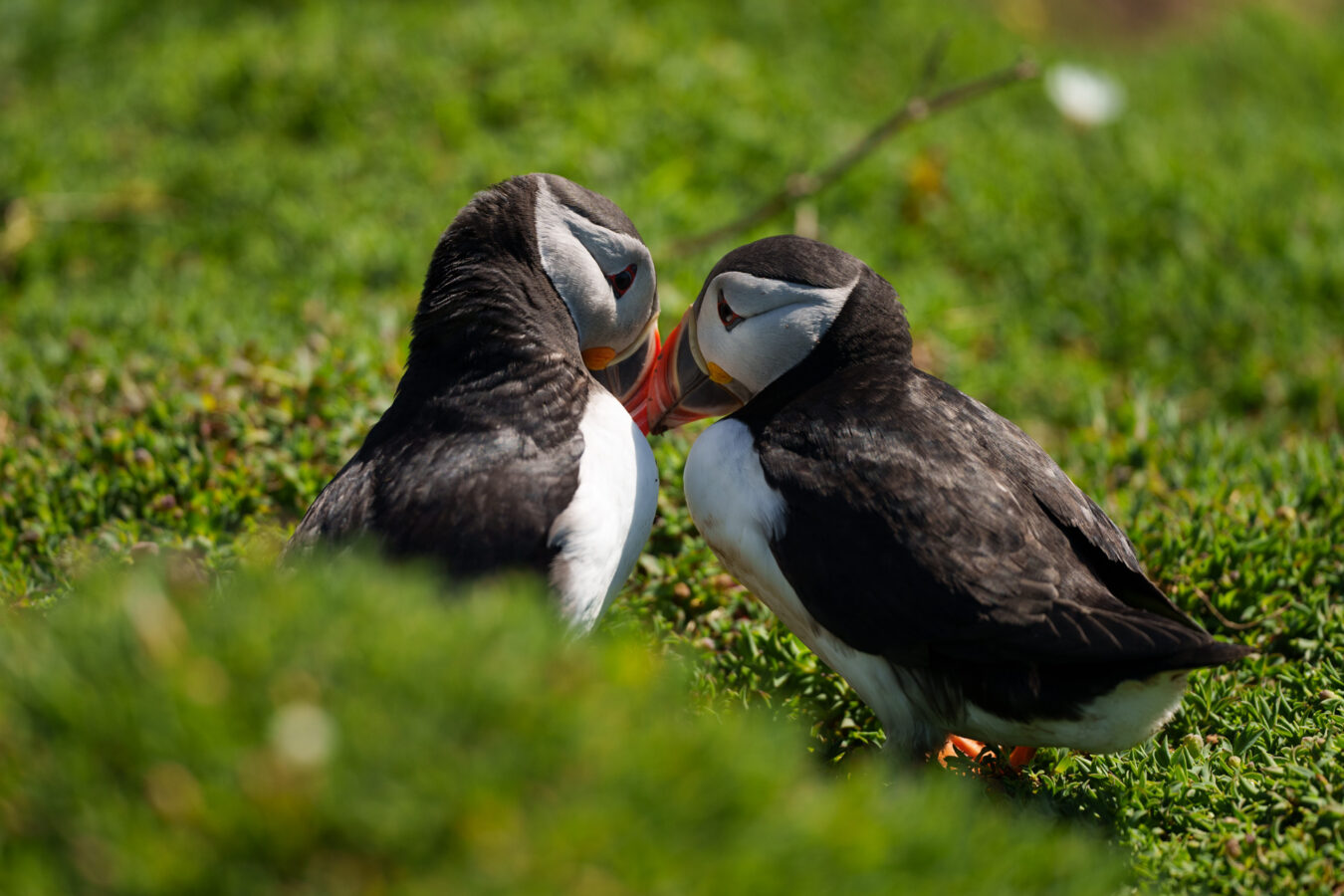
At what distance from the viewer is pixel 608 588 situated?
3.10 metres

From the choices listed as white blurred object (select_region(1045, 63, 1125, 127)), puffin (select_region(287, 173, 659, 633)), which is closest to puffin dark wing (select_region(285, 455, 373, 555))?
puffin (select_region(287, 173, 659, 633))

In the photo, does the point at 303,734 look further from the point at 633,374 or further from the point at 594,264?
the point at 633,374

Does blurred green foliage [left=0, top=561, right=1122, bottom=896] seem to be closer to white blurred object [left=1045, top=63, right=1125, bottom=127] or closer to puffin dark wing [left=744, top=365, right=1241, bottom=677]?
puffin dark wing [left=744, top=365, right=1241, bottom=677]

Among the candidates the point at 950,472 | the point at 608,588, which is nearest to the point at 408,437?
the point at 608,588

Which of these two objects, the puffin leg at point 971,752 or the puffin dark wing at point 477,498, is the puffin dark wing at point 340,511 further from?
the puffin leg at point 971,752

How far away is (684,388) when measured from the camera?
12.3 feet

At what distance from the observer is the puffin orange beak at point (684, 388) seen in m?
3.70

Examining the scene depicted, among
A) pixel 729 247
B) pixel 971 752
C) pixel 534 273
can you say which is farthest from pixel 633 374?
pixel 729 247

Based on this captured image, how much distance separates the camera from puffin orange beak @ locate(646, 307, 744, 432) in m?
3.70

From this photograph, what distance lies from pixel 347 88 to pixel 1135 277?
14.5ft

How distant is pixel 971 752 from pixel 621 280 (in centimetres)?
172

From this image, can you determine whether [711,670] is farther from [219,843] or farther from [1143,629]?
[219,843]

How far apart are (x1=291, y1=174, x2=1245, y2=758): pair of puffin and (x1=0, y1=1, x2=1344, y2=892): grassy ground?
1.23ft

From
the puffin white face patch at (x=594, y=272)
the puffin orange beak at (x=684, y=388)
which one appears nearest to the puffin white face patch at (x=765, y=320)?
the puffin orange beak at (x=684, y=388)
